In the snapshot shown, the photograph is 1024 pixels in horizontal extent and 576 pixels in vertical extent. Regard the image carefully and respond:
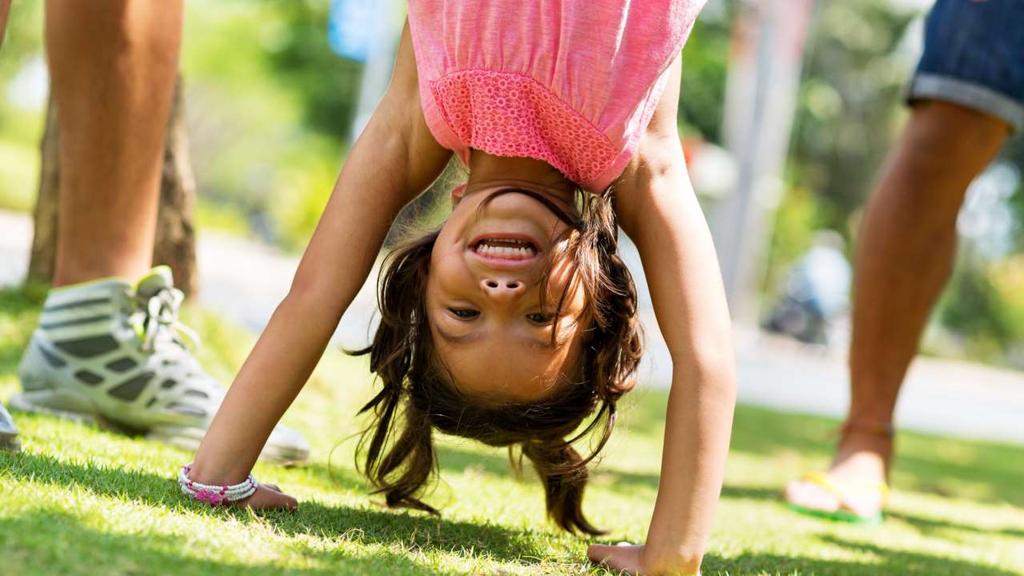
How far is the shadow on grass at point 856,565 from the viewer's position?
226 cm

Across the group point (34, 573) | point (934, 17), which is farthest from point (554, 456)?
point (934, 17)

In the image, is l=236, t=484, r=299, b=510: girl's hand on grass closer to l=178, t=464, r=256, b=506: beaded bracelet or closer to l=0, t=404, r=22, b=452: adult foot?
l=178, t=464, r=256, b=506: beaded bracelet

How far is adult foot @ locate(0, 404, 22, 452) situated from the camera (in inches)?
80.6

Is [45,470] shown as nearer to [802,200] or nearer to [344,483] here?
[344,483]

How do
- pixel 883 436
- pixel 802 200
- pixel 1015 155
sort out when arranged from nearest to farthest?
pixel 883 436 < pixel 1015 155 < pixel 802 200

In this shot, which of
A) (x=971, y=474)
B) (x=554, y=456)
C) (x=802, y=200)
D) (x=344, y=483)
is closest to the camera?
(x=554, y=456)

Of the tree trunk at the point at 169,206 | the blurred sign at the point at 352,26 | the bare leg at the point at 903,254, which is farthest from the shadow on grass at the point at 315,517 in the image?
the blurred sign at the point at 352,26

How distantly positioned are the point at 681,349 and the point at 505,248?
1.24 ft

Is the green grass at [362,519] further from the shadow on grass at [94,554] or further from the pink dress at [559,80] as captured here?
the pink dress at [559,80]

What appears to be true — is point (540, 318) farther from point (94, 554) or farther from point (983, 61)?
point (983, 61)

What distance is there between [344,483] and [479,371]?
831 millimetres

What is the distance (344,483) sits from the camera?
2660mm

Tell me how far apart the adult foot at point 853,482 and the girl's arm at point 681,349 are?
1.29 metres

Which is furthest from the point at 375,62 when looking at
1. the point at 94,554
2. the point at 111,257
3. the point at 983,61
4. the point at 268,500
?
the point at 94,554
